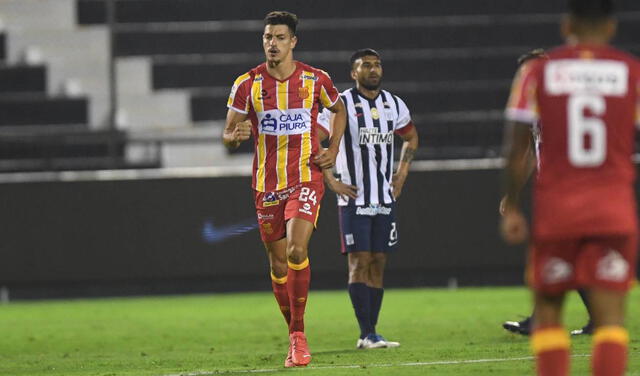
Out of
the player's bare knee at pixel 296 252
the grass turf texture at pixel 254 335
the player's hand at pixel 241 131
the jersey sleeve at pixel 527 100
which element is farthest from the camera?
the player's bare knee at pixel 296 252

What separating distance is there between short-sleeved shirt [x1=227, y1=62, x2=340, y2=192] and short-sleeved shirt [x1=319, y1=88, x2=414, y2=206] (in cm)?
111

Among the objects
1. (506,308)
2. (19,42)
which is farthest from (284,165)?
(19,42)

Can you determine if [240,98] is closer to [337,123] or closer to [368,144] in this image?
[337,123]

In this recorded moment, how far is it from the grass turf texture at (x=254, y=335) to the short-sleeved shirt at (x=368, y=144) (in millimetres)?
1087

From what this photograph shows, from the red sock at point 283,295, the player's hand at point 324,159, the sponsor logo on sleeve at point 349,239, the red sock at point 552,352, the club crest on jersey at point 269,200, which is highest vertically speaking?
the player's hand at point 324,159

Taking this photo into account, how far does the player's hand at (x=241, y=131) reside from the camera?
7.39m

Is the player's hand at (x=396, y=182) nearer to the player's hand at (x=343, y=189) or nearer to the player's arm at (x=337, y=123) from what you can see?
the player's hand at (x=343, y=189)

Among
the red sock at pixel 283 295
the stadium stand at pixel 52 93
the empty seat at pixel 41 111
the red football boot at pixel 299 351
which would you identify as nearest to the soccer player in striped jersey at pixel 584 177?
the red football boot at pixel 299 351

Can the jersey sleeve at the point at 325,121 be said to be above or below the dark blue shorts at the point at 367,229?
above

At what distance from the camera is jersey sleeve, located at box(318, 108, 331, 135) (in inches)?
352

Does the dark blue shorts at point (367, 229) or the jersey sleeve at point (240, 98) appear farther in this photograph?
the dark blue shorts at point (367, 229)

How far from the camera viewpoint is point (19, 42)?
18781mm

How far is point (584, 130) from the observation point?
4.54 meters

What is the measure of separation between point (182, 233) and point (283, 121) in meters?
6.74
